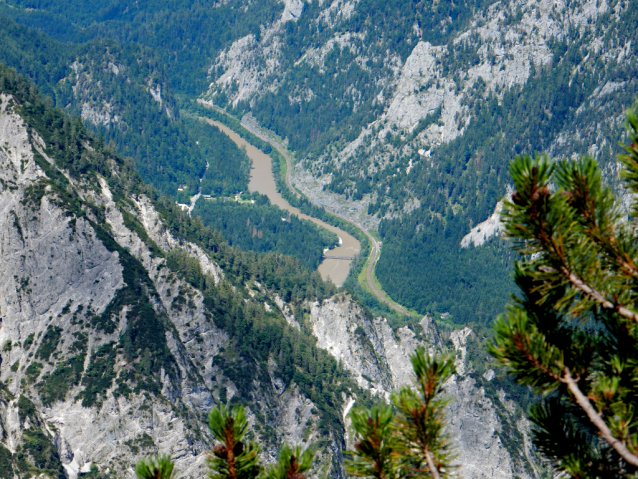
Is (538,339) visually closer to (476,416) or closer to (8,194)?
(8,194)

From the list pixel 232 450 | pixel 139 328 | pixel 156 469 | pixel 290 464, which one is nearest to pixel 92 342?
pixel 139 328

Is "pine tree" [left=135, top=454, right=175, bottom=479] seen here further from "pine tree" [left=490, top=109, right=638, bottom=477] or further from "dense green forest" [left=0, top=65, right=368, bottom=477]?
"dense green forest" [left=0, top=65, right=368, bottom=477]

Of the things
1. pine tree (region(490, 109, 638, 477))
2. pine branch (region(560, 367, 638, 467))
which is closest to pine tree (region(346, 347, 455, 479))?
pine tree (region(490, 109, 638, 477))

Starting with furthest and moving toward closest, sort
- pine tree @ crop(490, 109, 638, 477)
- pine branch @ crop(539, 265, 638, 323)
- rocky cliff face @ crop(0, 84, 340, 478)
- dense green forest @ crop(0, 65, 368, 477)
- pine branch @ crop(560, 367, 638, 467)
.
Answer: dense green forest @ crop(0, 65, 368, 477) < rocky cliff face @ crop(0, 84, 340, 478) < pine branch @ crop(539, 265, 638, 323) < pine tree @ crop(490, 109, 638, 477) < pine branch @ crop(560, 367, 638, 467)

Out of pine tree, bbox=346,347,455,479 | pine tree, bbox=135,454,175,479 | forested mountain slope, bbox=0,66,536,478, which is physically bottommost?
forested mountain slope, bbox=0,66,536,478

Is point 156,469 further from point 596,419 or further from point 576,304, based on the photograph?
point 576,304
